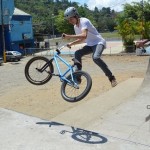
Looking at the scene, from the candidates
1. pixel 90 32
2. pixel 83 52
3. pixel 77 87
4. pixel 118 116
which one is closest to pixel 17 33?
pixel 118 116

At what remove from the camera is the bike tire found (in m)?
8.83

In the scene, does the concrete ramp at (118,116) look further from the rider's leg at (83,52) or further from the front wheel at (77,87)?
the rider's leg at (83,52)

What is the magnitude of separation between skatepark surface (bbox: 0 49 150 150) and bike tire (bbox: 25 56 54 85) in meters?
1.31

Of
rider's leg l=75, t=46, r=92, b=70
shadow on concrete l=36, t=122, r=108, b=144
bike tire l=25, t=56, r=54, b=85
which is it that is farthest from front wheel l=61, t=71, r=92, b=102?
shadow on concrete l=36, t=122, r=108, b=144

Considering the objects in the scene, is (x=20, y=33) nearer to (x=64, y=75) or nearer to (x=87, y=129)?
(x=87, y=129)

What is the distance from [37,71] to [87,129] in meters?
2.09

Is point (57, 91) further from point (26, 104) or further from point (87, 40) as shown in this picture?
point (87, 40)

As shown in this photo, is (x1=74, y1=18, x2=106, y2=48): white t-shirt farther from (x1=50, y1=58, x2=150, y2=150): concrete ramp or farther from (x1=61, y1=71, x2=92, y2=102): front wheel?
(x1=50, y1=58, x2=150, y2=150): concrete ramp

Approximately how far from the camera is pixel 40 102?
15.1m

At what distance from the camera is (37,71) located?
891cm

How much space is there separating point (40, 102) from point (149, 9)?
60.0 m

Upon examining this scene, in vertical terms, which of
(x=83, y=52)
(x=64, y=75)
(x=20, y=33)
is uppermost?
(x=83, y=52)

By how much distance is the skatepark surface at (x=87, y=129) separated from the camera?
26.1 ft

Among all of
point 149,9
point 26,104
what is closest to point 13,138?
point 26,104
